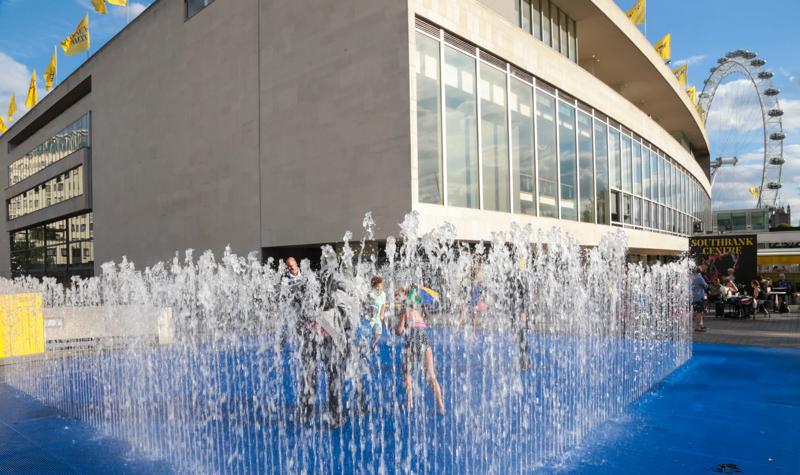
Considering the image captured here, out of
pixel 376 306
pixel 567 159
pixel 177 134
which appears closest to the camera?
pixel 376 306

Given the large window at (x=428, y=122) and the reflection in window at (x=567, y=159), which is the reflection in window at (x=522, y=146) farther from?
the large window at (x=428, y=122)

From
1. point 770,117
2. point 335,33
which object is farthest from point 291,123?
point 770,117

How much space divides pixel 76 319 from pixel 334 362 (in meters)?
8.17

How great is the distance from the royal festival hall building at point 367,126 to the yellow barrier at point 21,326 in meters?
7.11

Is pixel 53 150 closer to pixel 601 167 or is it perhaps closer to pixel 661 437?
pixel 601 167

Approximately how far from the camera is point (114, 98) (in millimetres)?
27797

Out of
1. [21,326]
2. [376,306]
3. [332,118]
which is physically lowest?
[21,326]

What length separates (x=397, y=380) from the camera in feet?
26.7

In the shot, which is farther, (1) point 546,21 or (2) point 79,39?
(2) point 79,39

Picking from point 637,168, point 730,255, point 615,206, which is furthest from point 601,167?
point 730,255

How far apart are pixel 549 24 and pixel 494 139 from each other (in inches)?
323

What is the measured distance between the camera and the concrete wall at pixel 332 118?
13.4 m

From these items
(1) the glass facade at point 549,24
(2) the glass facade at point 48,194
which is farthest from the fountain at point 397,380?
(2) the glass facade at point 48,194

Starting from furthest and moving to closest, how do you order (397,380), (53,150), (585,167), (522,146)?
1. (53,150)
2. (585,167)
3. (522,146)
4. (397,380)
